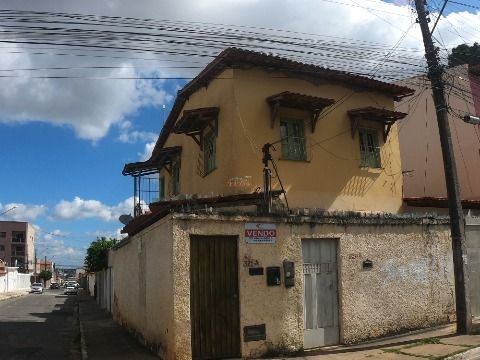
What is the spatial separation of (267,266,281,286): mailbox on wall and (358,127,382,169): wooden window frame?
561 cm

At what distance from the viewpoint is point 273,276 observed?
9523mm

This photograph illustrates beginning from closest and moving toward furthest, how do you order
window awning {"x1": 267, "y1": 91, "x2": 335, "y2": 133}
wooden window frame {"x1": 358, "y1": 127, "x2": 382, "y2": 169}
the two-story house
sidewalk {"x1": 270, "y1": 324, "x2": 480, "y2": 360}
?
sidewalk {"x1": 270, "y1": 324, "x2": 480, "y2": 360}
the two-story house
window awning {"x1": 267, "y1": 91, "x2": 335, "y2": 133}
wooden window frame {"x1": 358, "y1": 127, "x2": 382, "y2": 169}

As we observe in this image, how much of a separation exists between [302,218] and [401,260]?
9.69ft

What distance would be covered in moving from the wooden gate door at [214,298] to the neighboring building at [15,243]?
96657 mm

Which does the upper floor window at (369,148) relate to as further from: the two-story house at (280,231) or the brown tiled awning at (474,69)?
the brown tiled awning at (474,69)

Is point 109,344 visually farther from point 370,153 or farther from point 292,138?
point 370,153

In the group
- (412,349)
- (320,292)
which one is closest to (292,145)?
(320,292)

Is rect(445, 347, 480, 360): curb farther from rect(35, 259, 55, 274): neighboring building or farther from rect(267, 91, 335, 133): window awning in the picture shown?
rect(35, 259, 55, 274): neighboring building

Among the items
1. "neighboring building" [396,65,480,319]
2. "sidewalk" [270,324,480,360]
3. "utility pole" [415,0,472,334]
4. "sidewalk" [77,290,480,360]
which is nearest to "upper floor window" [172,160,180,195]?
"sidewalk" [77,290,480,360]

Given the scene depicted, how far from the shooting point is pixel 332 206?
523 inches

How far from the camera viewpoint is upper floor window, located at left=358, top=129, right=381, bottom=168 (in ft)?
46.7

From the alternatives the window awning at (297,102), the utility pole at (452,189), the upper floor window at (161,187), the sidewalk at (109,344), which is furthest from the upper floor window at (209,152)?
the upper floor window at (161,187)

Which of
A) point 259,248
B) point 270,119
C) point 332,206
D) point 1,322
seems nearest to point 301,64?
point 270,119

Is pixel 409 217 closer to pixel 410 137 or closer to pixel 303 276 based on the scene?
pixel 303 276
